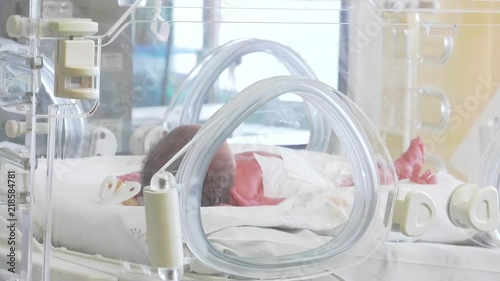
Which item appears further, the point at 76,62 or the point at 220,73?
the point at 220,73

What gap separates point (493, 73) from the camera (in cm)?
131

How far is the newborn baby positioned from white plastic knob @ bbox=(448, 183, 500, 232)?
0.09 metres

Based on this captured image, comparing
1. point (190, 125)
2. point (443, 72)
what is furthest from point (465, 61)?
point (190, 125)

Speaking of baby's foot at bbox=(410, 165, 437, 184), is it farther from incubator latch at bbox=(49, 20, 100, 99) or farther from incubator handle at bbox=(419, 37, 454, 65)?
incubator latch at bbox=(49, 20, 100, 99)

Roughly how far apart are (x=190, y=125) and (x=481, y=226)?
1.47 ft

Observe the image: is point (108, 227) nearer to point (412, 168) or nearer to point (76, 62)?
point (76, 62)

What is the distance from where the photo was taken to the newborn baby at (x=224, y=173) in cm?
114

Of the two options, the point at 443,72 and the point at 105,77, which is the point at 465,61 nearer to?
the point at 443,72

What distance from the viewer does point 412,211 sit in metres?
1.21

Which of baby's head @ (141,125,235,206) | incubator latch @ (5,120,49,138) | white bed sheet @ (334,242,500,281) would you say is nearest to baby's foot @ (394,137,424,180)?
white bed sheet @ (334,242,500,281)

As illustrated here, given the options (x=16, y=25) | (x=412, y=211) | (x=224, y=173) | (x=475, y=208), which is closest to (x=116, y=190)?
(x=224, y=173)

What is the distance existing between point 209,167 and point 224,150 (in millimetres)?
39

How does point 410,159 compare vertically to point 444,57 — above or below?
below

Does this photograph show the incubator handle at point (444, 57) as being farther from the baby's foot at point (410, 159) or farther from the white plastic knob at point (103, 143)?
the white plastic knob at point (103, 143)
